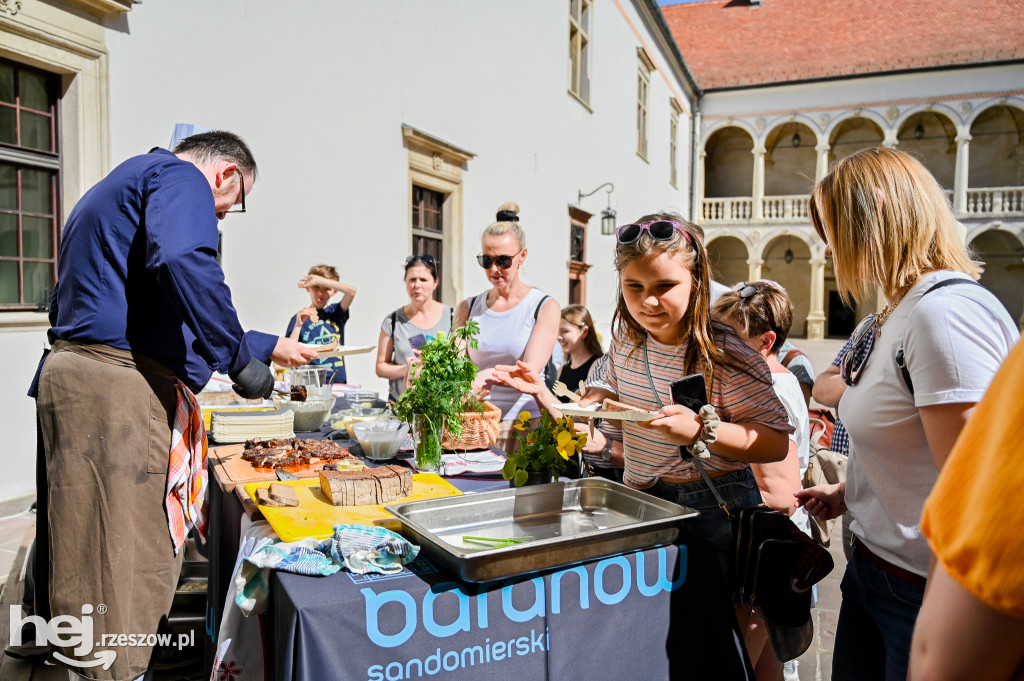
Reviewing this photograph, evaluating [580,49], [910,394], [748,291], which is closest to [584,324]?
[748,291]

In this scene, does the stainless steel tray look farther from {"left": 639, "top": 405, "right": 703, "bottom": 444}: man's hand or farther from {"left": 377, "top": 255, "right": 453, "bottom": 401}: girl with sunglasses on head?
{"left": 377, "top": 255, "right": 453, "bottom": 401}: girl with sunglasses on head

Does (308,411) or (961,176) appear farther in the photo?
(961,176)

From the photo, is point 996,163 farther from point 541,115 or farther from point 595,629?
point 595,629

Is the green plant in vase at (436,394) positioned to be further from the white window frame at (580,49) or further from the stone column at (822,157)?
the stone column at (822,157)

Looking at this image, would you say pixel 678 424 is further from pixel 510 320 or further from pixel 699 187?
pixel 699 187

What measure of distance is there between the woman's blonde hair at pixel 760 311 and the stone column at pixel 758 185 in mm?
24088

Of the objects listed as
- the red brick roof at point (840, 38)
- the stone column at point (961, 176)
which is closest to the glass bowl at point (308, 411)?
the red brick roof at point (840, 38)

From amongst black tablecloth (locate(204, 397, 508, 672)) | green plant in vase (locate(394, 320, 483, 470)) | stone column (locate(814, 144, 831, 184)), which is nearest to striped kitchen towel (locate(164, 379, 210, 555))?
black tablecloth (locate(204, 397, 508, 672))

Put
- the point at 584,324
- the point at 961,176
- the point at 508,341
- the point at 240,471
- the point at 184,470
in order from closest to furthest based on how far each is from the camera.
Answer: the point at 184,470
the point at 240,471
the point at 508,341
the point at 584,324
the point at 961,176

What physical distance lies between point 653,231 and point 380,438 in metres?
1.30

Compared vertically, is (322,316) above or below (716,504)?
above

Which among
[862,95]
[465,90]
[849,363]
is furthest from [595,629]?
[862,95]

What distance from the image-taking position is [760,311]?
2.79 metres

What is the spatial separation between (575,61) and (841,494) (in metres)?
11.5
